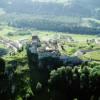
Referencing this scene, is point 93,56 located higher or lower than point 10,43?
higher

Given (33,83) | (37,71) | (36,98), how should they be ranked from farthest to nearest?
(37,71)
(33,83)
(36,98)

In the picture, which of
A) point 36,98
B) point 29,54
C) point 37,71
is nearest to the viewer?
point 36,98

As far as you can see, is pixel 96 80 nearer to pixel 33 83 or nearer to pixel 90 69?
pixel 90 69

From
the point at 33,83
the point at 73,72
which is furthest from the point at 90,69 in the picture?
the point at 33,83

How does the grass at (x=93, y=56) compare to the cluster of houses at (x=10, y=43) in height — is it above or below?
above

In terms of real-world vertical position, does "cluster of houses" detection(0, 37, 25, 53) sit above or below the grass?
below

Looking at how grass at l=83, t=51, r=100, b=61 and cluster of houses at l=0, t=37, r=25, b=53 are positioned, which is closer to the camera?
grass at l=83, t=51, r=100, b=61

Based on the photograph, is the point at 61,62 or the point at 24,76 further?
the point at 61,62

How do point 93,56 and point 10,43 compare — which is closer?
point 93,56

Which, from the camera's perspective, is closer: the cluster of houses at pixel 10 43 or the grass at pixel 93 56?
the grass at pixel 93 56
